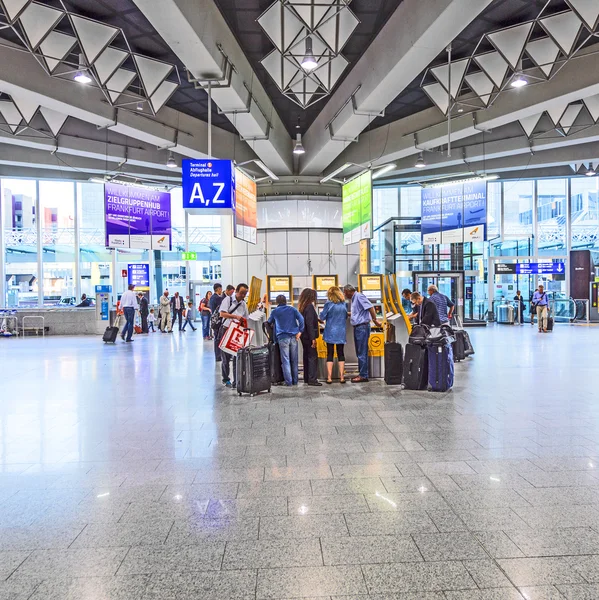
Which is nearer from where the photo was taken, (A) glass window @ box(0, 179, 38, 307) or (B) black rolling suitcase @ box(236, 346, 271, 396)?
(B) black rolling suitcase @ box(236, 346, 271, 396)

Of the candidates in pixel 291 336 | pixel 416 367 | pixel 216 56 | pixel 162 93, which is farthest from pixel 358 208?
pixel 416 367

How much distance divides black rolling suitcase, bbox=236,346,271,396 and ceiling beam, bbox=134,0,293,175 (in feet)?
15.6

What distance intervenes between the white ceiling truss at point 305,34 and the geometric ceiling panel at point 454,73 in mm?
2136

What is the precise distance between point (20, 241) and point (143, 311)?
6.91m

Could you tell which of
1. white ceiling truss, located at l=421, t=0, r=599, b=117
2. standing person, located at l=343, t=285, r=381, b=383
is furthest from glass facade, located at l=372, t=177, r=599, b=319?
standing person, located at l=343, t=285, r=381, b=383

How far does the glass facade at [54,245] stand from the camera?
67.2 feet

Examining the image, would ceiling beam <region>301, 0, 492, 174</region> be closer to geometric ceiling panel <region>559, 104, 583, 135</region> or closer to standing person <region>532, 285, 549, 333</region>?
geometric ceiling panel <region>559, 104, 583, 135</region>

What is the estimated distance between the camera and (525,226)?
899 inches

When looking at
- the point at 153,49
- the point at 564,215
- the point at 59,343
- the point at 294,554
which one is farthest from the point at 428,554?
the point at 564,215

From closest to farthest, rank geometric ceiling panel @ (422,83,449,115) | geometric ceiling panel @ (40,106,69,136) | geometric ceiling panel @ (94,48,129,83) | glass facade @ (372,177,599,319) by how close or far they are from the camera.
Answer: geometric ceiling panel @ (94,48,129,83) < geometric ceiling panel @ (422,83,449,115) < geometric ceiling panel @ (40,106,69,136) < glass facade @ (372,177,599,319)

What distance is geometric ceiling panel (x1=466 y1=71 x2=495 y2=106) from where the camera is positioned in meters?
9.88

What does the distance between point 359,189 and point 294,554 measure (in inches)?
425

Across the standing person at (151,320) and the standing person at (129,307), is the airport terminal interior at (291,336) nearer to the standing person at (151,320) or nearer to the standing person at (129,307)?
the standing person at (129,307)

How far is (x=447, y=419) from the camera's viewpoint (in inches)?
206
